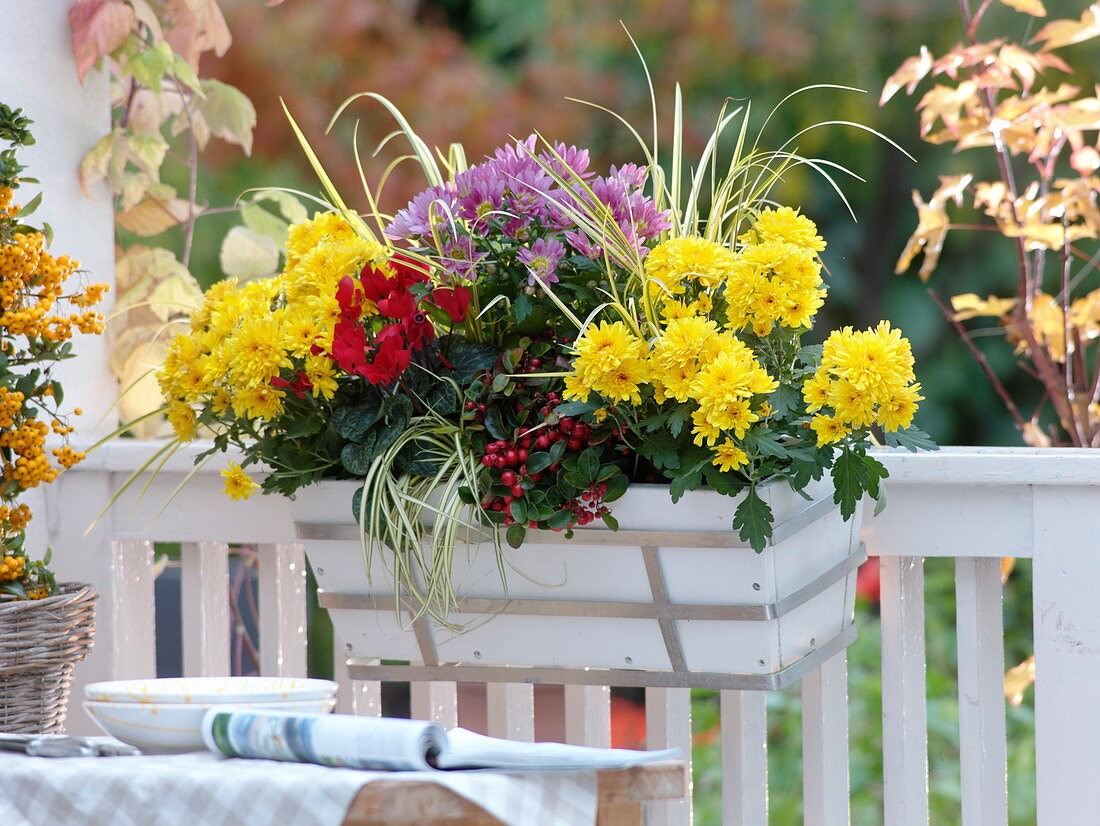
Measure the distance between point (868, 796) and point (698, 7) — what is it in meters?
2.04

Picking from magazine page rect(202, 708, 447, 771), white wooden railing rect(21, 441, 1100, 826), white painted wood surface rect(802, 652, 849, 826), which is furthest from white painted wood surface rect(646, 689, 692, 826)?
magazine page rect(202, 708, 447, 771)

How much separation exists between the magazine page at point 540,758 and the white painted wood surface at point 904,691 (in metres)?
0.55

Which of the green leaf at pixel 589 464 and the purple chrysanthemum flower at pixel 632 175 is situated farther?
the purple chrysanthemum flower at pixel 632 175

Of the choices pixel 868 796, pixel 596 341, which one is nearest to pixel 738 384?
pixel 596 341

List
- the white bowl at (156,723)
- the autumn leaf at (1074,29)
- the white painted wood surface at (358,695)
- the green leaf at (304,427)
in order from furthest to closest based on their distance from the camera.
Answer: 1. the autumn leaf at (1074,29)
2. the white painted wood surface at (358,695)
3. the green leaf at (304,427)
4. the white bowl at (156,723)

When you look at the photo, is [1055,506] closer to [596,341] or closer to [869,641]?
[596,341]

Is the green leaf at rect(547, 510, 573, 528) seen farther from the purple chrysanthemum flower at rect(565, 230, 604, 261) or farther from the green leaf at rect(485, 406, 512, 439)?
the purple chrysanthemum flower at rect(565, 230, 604, 261)

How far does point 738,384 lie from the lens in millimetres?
864

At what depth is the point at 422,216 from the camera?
1020mm

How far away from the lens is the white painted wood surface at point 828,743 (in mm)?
1280

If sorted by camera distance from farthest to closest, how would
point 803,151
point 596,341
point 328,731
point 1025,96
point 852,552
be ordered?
point 803,151 < point 1025,96 < point 852,552 < point 596,341 < point 328,731

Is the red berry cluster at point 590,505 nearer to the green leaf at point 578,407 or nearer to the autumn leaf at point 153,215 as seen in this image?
the green leaf at point 578,407

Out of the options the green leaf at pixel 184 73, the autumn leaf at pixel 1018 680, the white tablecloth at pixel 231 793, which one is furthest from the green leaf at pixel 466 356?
the autumn leaf at pixel 1018 680

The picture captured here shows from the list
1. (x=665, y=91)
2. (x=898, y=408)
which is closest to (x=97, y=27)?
(x=898, y=408)
